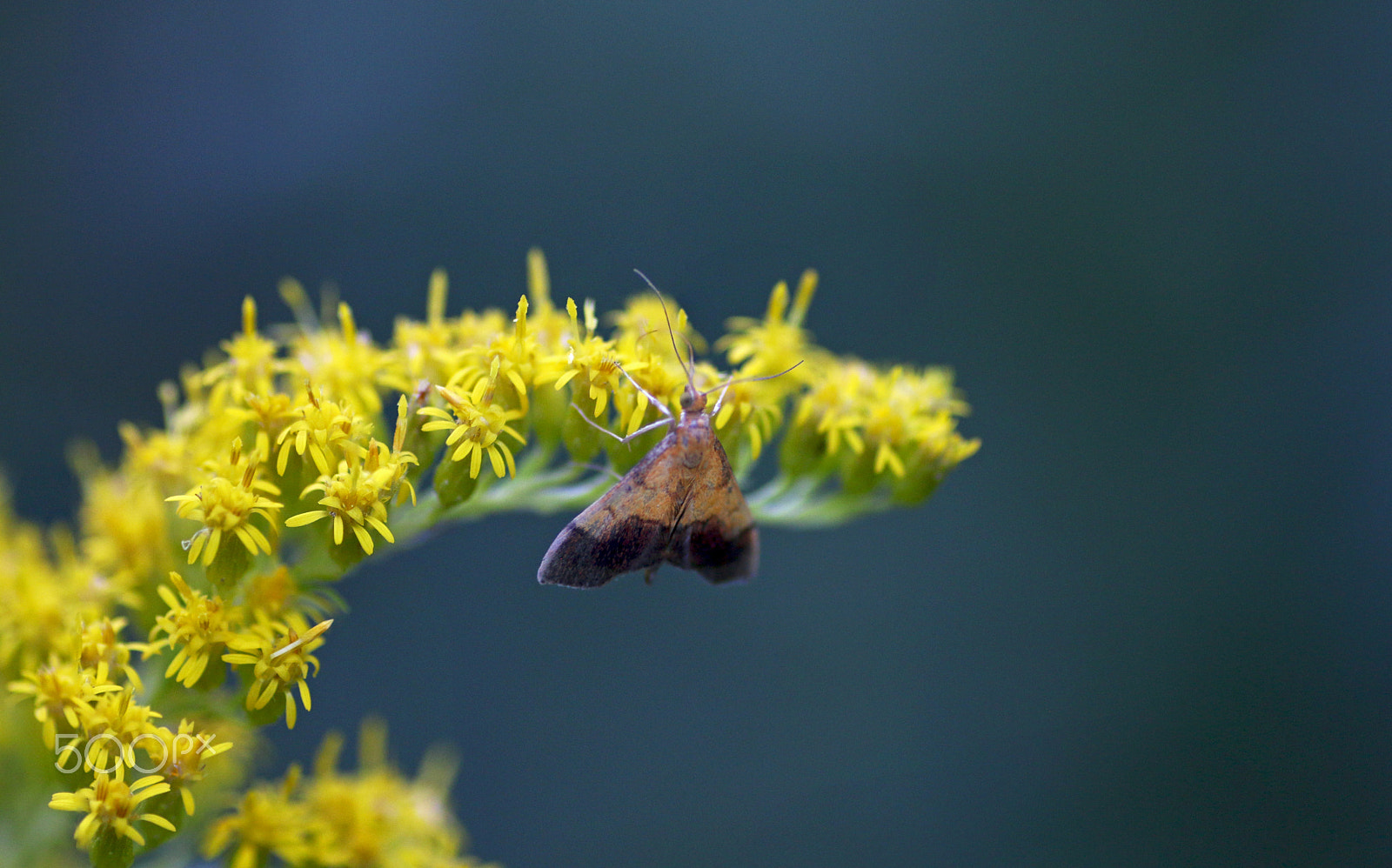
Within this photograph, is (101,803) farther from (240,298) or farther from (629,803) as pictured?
(240,298)

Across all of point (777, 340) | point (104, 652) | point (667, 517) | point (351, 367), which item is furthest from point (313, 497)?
point (777, 340)

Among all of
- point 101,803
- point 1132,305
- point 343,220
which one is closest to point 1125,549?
point 1132,305

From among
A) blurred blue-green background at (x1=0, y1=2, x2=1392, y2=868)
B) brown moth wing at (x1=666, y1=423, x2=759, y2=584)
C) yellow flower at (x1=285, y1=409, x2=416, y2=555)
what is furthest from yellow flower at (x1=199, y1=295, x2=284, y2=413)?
blurred blue-green background at (x1=0, y1=2, x2=1392, y2=868)
